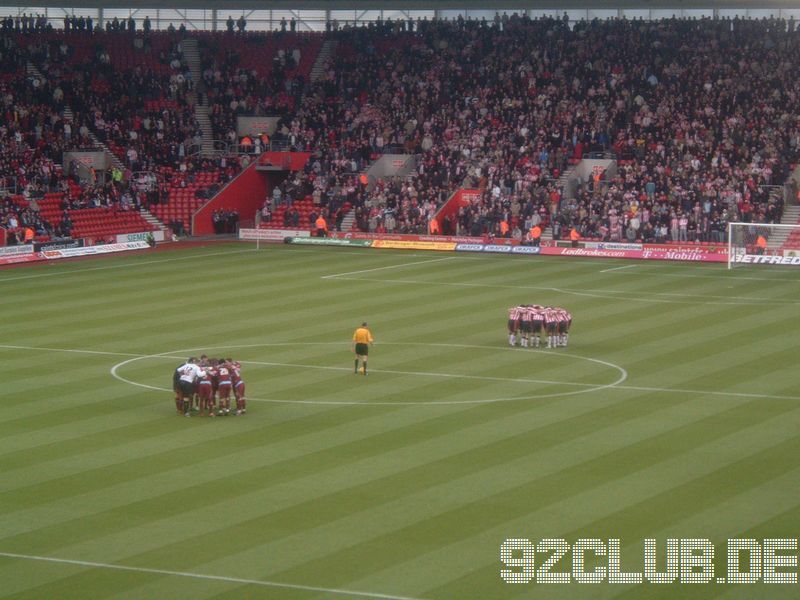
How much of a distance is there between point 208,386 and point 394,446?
15.3 feet

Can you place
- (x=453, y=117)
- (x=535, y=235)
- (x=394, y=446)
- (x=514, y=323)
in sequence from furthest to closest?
1. (x=453, y=117)
2. (x=535, y=235)
3. (x=514, y=323)
4. (x=394, y=446)

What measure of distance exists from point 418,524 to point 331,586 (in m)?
2.98

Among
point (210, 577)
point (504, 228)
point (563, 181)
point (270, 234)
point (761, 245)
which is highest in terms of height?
point (563, 181)

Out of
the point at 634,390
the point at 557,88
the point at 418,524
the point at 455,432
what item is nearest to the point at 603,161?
the point at 557,88

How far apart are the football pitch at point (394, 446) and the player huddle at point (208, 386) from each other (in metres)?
0.42

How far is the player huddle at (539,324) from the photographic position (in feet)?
121

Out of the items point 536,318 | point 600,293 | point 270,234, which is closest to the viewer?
point 536,318

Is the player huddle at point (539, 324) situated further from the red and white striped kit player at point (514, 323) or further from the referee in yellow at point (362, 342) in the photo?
the referee in yellow at point (362, 342)

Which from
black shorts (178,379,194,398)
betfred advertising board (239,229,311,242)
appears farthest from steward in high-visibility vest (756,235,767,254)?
black shorts (178,379,194,398)

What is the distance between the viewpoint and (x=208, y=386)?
28703 millimetres

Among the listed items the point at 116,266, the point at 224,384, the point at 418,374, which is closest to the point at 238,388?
the point at 224,384

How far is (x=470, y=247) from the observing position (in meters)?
63.0

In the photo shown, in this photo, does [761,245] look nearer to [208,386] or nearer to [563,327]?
[563,327]

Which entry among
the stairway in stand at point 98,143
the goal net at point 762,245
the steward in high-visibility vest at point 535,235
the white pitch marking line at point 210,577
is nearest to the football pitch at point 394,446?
the white pitch marking line at point 210,577
